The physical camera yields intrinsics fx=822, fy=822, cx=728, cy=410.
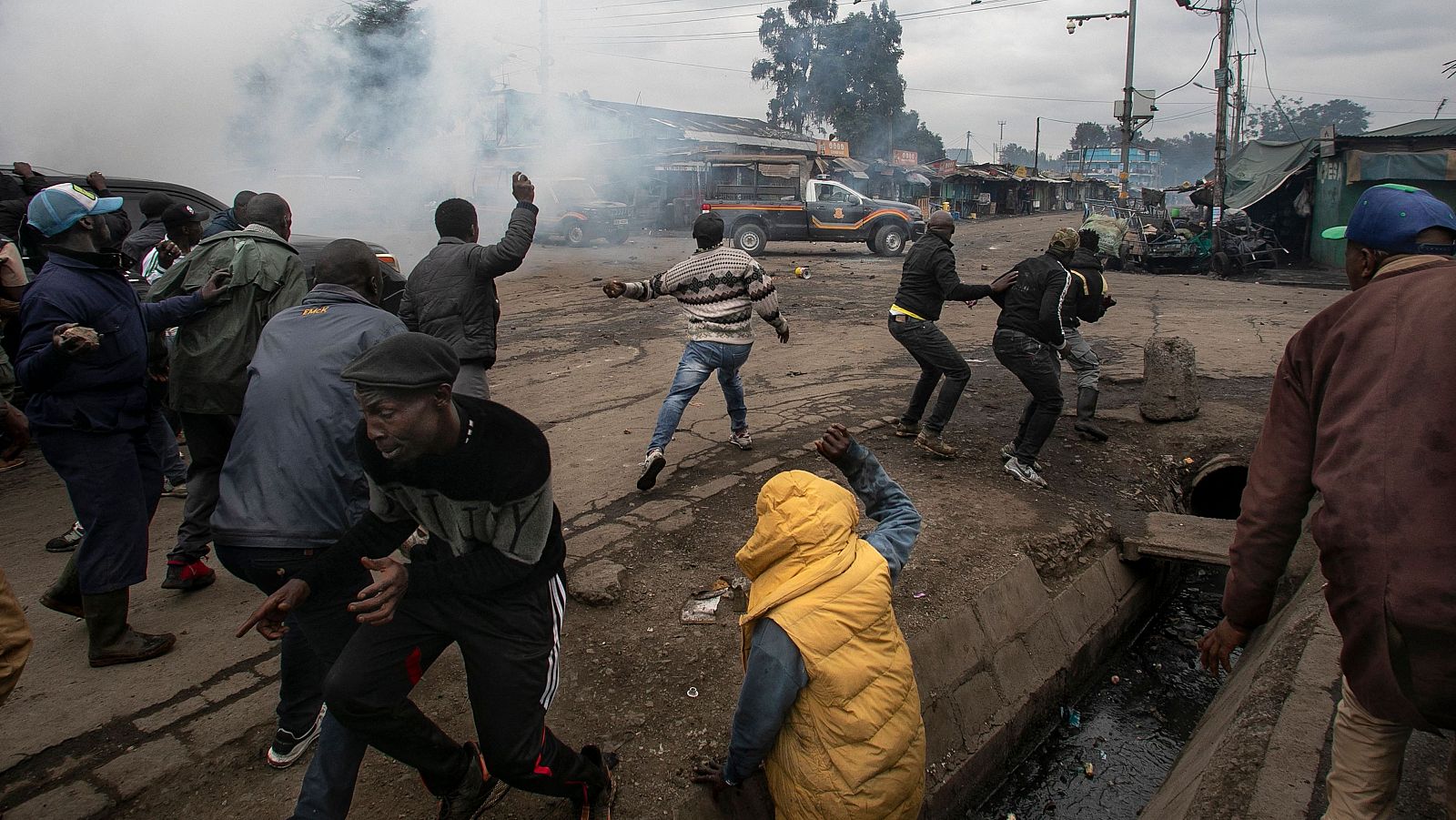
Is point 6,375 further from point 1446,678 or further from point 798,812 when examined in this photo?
point 1446,678

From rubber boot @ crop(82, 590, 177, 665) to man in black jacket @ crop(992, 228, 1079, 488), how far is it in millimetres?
4537

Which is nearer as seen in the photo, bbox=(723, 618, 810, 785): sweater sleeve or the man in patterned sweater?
bbox=(723, 618, 810, 785): sweater sleeve

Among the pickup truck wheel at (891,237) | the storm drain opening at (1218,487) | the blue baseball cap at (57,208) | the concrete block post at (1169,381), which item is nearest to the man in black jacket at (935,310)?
the concrete block post at (1169,381)

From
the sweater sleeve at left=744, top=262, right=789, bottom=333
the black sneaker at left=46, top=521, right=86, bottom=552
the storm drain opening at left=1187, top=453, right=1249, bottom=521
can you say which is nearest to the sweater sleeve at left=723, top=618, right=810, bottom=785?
the sweater sleeve at left=744, top=262, right=789, bottom=333

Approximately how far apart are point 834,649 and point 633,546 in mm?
2262

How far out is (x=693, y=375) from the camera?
4945mm

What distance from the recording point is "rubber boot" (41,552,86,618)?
10.9 feet

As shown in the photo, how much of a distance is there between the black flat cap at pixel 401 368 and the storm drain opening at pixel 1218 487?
17.5 feet

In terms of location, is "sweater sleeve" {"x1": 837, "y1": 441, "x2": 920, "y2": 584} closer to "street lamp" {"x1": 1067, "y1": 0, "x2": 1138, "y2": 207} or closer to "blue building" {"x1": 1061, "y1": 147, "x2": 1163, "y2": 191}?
"street lamp" {"x1": 1067, "y1": 0, "x2": 1138, "y2": 207}

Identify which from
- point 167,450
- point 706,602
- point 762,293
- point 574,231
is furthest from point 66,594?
point 574,231

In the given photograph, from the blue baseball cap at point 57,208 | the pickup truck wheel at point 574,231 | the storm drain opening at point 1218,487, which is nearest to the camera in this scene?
the blue baseball cap at point 57,208

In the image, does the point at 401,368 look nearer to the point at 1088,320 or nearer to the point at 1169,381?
the point at 1088,320

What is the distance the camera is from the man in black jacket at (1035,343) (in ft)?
16.5

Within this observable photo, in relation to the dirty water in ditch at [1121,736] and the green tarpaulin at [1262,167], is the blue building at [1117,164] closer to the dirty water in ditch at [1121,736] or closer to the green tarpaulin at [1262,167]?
the green tarpaulin at [1262,167]
